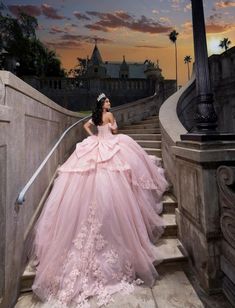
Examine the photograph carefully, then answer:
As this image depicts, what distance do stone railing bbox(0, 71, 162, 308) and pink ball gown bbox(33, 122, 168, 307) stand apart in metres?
0.25

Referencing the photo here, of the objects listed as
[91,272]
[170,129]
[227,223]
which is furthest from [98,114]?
[227,223]

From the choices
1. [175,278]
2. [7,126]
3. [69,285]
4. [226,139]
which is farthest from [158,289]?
[7,126]

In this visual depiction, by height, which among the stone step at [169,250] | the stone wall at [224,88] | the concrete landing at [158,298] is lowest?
the concrete landing at [158,298]

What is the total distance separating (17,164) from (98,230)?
3.88 ft

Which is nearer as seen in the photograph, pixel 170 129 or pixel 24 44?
pixel 170 129

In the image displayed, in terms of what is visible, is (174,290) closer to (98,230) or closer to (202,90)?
(98,230)

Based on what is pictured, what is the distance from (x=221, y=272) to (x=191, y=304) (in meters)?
0.47

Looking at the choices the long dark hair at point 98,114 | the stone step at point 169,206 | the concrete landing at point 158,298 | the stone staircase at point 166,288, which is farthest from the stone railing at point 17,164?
the stone step at point 169,206

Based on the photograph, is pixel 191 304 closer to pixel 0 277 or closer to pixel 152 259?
pixel 152 259

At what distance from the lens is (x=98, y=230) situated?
8.07 ft

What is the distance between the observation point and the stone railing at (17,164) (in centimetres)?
204

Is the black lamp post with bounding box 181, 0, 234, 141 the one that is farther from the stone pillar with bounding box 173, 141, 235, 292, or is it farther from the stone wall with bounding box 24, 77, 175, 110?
the stone wall with bounding box 24, 77, 175, 110

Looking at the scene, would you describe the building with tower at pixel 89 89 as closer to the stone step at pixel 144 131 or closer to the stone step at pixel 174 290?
the stone step at pixel 144 131

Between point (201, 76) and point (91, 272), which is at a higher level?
point (201, 76)
